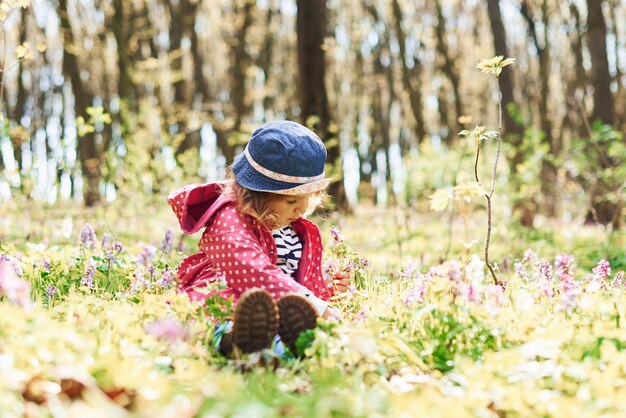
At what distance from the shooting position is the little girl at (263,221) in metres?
3.37

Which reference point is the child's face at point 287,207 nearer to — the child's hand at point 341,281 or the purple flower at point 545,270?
the child's hand at point 341,281

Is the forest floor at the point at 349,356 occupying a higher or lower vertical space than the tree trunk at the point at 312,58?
lower

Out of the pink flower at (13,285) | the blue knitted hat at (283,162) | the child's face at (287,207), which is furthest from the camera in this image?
the child's face at (287,207)

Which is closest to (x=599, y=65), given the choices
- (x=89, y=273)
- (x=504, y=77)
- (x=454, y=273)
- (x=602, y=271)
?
(x=504, y=77)

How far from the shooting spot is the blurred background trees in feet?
29.9

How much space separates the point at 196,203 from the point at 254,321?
4.28ft

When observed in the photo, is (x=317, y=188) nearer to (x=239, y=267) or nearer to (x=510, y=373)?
(x=239, y=267)

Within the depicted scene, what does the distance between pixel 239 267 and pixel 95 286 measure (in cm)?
108

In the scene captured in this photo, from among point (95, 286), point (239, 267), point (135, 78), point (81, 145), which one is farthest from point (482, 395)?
point (81, 145)

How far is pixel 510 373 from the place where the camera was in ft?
7.77

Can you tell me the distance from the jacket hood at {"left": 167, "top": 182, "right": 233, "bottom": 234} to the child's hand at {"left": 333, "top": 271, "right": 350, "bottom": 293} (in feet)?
2.85

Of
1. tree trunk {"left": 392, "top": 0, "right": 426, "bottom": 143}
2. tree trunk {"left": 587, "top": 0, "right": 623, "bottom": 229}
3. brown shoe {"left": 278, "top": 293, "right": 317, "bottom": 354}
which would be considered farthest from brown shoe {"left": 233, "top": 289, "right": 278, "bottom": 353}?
tree trunk {"left": 392, "top": 0, "right": 426, "bottom": 143}

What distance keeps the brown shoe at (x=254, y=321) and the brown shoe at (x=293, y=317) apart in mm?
68

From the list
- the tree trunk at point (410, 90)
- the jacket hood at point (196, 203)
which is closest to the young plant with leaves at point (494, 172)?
the jacket hood at point (196, 203)
